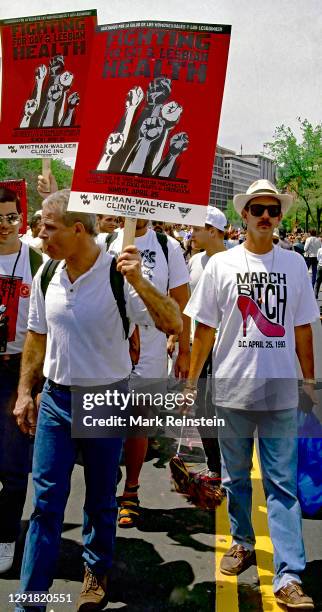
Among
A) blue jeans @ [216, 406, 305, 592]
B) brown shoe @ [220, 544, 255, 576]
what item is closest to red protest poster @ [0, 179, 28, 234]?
blue jeans @ [216, 406, 305, 592]

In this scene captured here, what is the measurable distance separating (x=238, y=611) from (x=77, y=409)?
124 centimetres

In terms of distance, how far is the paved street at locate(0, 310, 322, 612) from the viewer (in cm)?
329

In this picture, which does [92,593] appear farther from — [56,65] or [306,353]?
[56,65]

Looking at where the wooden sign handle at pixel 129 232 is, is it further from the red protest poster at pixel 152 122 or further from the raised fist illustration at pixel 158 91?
the raised fist illustration at pixel 158 91

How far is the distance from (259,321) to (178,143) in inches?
37.9

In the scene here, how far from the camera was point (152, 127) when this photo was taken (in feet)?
10.3

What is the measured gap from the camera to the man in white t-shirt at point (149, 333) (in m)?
4.29

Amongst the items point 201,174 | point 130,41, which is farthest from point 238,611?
point 130,41

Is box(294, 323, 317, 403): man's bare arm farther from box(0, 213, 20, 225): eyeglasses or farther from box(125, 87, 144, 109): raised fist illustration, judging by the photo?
box(0, 213, 20, 225): eyeglasses

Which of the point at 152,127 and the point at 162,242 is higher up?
the point at 152,127

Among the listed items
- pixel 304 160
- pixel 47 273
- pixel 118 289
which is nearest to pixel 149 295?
pixel 118 289

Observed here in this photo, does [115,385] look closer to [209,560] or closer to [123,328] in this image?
[123,328]

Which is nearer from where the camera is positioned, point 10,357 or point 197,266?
point 10,357

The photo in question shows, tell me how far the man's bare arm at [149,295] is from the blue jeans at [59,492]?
0.59m
